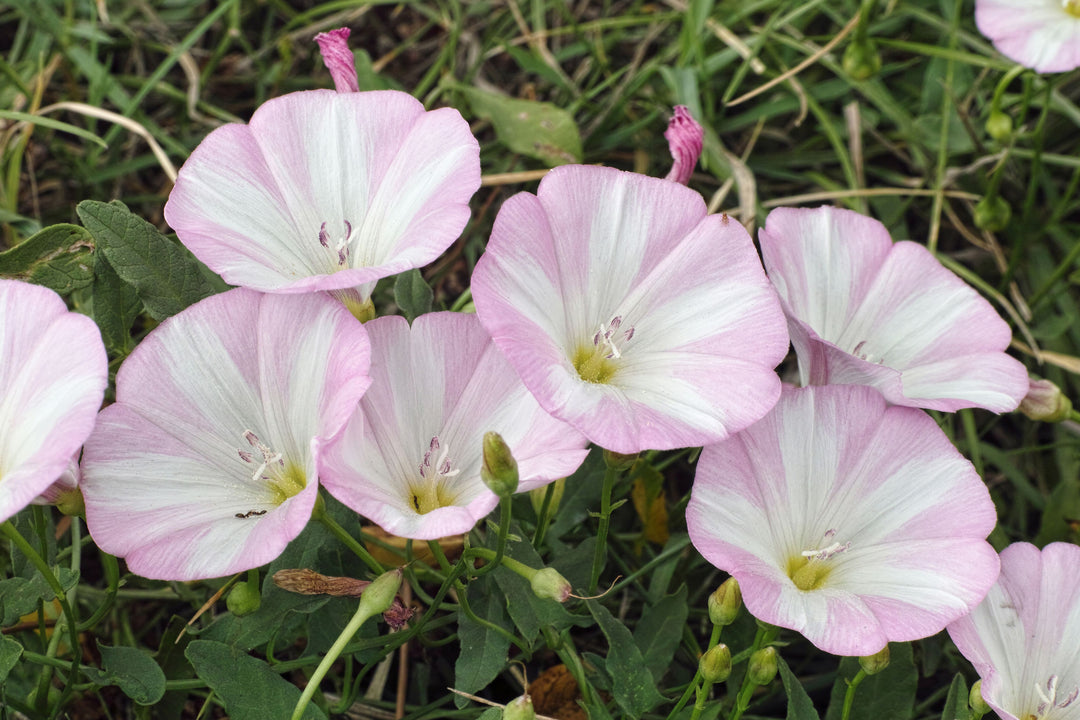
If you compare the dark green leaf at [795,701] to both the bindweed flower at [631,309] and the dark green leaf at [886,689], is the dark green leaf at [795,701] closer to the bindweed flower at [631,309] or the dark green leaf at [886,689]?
the dark green leaf at [886,689]

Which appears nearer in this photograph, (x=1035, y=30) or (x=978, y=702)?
(x=978, y=702)

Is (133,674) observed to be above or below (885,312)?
below

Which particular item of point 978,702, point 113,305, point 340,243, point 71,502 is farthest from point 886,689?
point 113,305

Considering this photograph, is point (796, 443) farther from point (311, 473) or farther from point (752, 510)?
point (311, 473)

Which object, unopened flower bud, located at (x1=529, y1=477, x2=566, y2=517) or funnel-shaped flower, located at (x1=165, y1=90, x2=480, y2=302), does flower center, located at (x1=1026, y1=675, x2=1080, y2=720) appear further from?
funnel-shaped flower, located at (x1=165, y1=90, x2=480, y2=302)

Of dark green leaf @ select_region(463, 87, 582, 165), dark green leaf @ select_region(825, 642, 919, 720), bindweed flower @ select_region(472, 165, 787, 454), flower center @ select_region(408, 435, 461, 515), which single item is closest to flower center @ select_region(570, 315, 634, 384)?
bindweed flower @ select_region(472, 165, 787, 454)

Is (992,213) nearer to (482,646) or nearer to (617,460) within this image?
(617,460)

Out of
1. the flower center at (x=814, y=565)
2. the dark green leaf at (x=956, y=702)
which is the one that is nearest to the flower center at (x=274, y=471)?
the flower center at (x=814, y=565)

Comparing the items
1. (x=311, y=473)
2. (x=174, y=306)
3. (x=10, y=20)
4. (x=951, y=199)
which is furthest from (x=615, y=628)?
(x=10, y=20)
